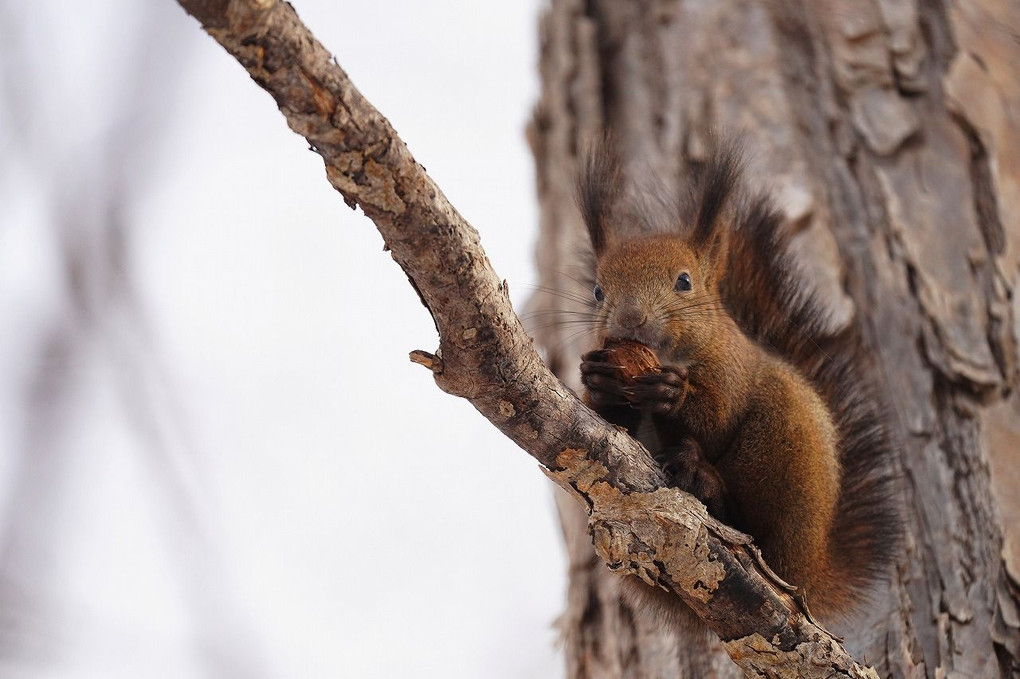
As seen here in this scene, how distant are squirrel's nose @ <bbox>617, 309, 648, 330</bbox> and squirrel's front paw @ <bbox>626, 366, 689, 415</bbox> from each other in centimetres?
22

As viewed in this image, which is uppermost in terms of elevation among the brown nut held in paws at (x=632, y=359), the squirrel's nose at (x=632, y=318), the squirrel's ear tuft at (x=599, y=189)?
the squirrel's ear tuft at (x=599, y=189)

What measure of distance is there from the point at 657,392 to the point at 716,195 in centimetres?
56

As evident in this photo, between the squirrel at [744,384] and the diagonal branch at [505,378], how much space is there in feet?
0.53

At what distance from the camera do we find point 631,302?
2.08m

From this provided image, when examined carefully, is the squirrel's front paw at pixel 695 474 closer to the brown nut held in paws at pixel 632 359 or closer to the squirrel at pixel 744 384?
the squirrel at pixel 744 384

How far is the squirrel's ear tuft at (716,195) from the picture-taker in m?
2.11

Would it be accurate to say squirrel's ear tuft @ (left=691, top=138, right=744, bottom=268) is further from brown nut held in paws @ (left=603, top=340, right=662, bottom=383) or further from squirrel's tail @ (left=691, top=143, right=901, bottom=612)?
brown nut held in paws @ (left=603, top=340, right=662, bottom=383)

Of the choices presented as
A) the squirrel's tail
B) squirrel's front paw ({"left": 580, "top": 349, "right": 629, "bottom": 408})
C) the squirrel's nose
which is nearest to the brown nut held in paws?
squirrel's front paw ({"left": 580, "top": 349, "right": 629, "bottom": 408})

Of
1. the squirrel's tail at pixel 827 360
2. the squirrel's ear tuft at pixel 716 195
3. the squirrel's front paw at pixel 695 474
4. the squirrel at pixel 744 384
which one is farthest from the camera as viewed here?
the squirrel's ear tuft at pixel 716 195

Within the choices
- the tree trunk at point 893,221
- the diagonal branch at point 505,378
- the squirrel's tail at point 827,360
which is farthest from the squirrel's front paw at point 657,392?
the tree trunk at point 893,221

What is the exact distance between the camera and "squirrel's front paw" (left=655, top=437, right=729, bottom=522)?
1.72 metres

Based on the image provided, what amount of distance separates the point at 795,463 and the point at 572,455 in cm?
55

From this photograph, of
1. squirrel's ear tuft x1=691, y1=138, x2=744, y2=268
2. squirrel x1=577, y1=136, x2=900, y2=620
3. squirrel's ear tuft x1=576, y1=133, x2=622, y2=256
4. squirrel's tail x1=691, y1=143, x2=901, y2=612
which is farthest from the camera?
squirrel's ear tuft x1=576, y1=133, x2=622, y2=256

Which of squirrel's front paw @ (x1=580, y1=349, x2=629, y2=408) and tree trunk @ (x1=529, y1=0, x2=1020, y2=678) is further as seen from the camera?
tree trunk @ (x1=529, y1=0, x2=1020, y2=678)
